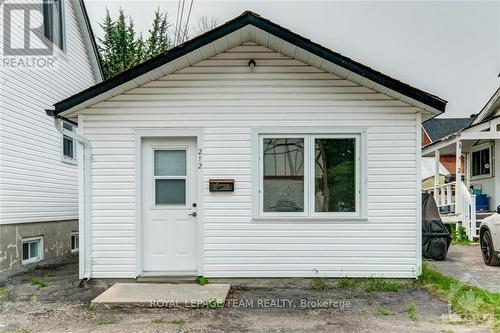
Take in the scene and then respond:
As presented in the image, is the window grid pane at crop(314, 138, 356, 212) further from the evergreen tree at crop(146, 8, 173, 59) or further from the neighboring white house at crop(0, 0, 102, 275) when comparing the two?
the evergreen tree at crop(146, 8, 173, 59)

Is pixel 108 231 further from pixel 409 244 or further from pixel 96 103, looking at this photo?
pixel 409 244

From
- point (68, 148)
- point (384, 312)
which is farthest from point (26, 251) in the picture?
point (384, 312)

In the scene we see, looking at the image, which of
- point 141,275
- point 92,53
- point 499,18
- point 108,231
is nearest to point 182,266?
point 141,275

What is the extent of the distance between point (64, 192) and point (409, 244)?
26.8 ft

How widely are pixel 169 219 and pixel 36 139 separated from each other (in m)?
4.30

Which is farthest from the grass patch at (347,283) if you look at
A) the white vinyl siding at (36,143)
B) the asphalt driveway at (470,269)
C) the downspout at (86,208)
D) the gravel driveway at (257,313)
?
the white vinyl siding at (36,143)

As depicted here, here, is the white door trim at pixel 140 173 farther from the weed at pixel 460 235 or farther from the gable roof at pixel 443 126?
the gable roof at pixel 443 126

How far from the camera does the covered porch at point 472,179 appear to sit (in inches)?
526

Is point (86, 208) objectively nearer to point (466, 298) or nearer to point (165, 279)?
point (165, 279)

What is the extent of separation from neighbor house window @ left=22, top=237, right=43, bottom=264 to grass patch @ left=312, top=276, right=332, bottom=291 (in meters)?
5.95

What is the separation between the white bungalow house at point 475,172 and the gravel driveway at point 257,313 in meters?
7.22

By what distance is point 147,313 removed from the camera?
591cm

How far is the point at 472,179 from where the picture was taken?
17.4 meters

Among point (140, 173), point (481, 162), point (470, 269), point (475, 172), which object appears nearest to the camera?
point (140, 173)
